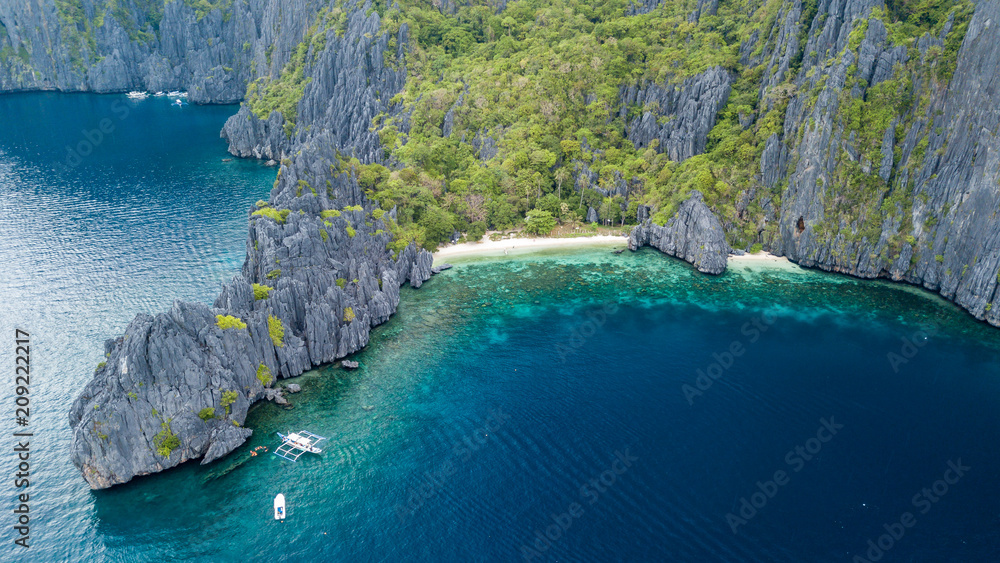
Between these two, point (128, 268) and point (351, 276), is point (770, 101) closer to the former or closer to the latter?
point (351, 276)

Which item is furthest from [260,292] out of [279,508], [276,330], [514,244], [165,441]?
[514,244]

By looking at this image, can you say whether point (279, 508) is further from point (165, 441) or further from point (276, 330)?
point (276, 330)

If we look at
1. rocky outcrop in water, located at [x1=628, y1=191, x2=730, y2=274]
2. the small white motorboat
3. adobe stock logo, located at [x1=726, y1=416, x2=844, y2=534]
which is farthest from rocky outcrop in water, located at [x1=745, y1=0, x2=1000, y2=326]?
the small white motorboat

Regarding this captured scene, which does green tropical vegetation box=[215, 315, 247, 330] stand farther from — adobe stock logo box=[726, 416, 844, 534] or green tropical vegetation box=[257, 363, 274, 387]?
adobe stock logo box=[726, 416, 844, 534]

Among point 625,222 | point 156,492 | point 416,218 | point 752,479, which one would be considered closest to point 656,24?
point 625,222

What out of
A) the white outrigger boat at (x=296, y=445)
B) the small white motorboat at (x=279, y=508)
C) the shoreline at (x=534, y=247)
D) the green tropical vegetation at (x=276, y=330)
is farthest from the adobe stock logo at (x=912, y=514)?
the green tropical vegetation at (x=276, y=330)
